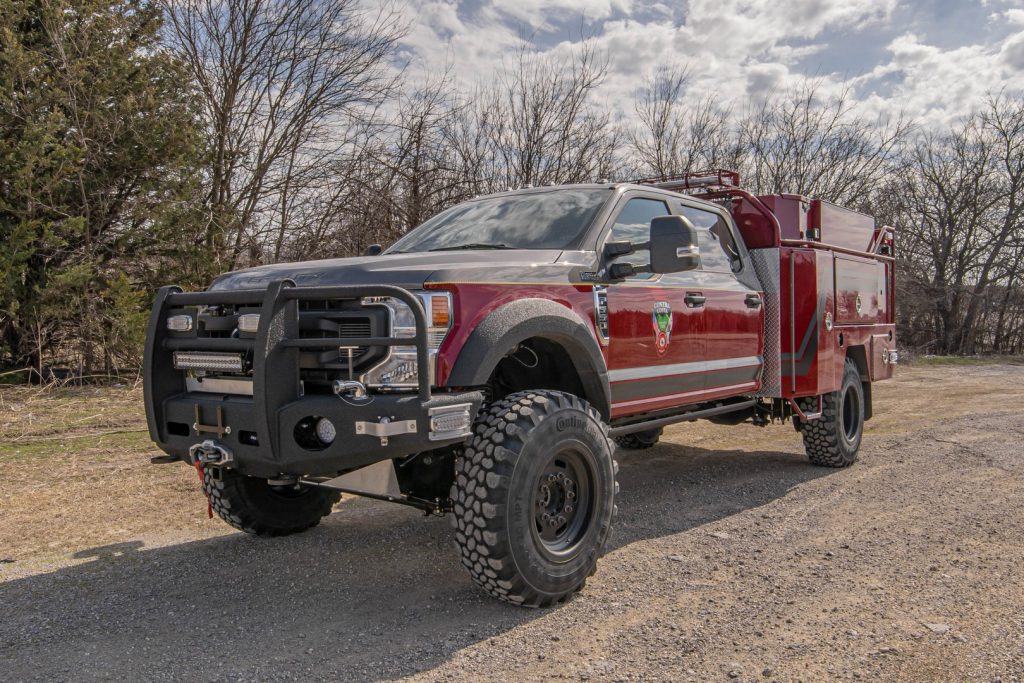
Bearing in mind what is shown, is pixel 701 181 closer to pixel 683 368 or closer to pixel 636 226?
pixel 636 226

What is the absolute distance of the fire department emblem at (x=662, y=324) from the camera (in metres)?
4.80

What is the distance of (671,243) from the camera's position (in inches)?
165

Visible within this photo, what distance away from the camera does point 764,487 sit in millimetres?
6301

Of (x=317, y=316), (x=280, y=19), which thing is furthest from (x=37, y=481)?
(x=280, y=19)

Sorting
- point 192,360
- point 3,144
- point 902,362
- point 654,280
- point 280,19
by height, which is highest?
point 280,19

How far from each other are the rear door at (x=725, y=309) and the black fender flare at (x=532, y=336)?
1.34 m

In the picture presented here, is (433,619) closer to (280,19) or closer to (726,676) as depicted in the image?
(726,676)

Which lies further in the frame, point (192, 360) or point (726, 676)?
point (192, 360)

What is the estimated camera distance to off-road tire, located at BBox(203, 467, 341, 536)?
4559 mm

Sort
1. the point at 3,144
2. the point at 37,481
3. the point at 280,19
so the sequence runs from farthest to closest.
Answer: the point at 280,19
the point at 3,144
the point at 37,481

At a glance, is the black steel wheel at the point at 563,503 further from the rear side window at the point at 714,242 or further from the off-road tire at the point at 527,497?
the rear side window at the point at 714,242

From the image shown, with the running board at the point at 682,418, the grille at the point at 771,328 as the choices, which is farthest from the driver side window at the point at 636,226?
the grille at the point at 771,328

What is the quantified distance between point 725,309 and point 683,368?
2.45 ft

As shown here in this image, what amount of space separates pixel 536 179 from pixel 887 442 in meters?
9.54
